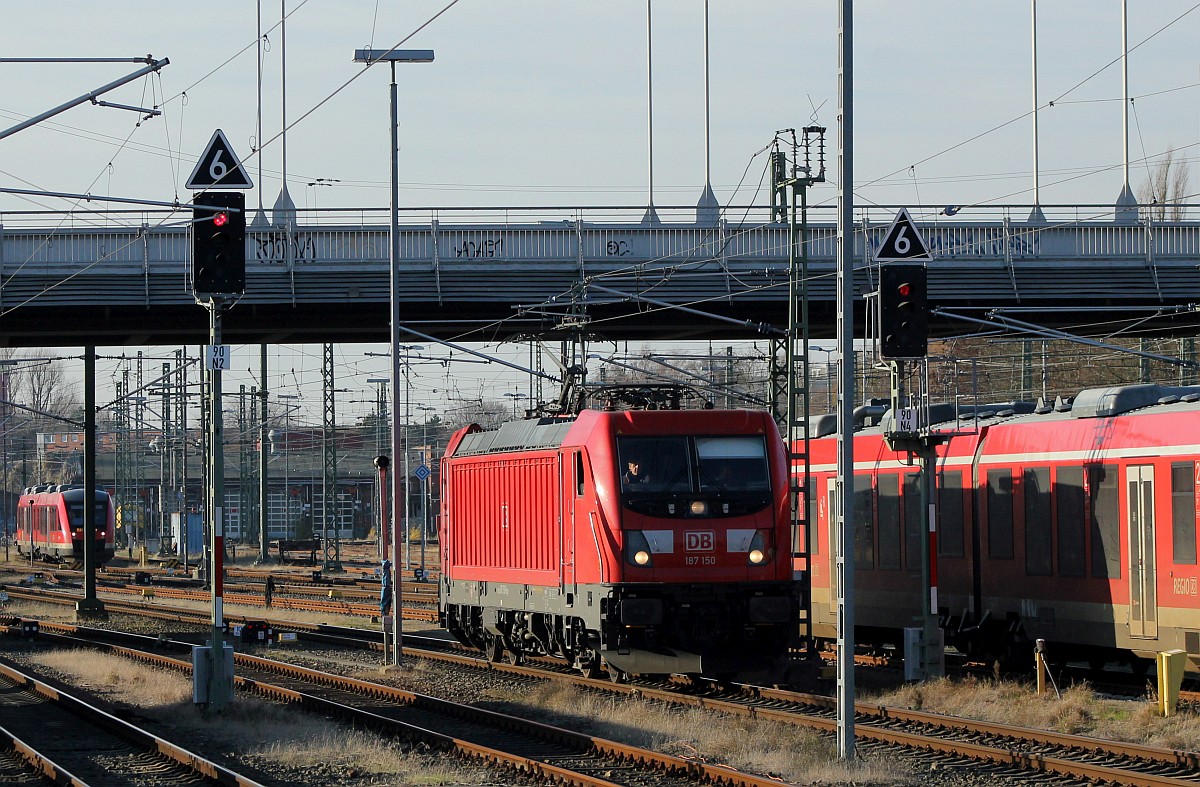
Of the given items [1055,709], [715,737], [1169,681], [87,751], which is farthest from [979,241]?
[87,751]

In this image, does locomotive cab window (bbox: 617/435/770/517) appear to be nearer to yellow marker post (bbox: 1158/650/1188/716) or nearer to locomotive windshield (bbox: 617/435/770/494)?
locomotive windshield (bbox: 617/435/770/494)

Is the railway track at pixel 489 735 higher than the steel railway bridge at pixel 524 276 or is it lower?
lower

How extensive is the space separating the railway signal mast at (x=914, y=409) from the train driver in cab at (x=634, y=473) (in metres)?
3.21

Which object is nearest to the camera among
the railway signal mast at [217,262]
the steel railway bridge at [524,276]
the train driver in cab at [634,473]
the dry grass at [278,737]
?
the dry grass at [278,737]

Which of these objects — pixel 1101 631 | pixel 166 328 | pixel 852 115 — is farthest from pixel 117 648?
pixel 852 115

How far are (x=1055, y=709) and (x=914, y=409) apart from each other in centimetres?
463

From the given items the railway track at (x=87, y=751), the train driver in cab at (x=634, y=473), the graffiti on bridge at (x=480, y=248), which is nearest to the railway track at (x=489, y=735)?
the railway track at (x=87, y=751)

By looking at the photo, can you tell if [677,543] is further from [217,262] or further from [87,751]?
[87,751]

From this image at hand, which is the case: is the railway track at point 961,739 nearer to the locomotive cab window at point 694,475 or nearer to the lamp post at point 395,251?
the locomotive cab window at point 694,475

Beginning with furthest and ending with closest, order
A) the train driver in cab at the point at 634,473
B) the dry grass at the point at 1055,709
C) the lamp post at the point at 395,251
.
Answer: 1. the lamp post at the point at 395,251
2. the train driver in cab at the point at 634,473
3. the dry grass at the point at 1055,709

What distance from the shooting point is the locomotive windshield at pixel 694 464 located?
20078mm

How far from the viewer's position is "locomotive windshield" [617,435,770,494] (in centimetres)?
2008

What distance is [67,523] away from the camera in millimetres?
72812

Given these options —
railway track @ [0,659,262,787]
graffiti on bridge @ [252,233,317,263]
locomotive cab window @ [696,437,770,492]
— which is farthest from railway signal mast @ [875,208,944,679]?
graffiti on bridge @ [252,233,317,263]
